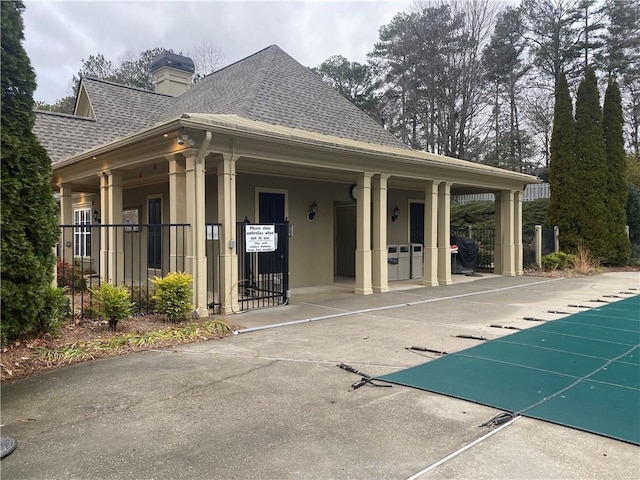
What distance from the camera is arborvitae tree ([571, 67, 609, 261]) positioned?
1688cm

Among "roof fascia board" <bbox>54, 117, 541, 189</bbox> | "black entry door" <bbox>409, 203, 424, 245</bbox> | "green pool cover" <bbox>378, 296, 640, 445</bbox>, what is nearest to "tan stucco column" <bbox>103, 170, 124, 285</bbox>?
"roof fascia board" <bbox>54, 117, 541, 189</bbox>

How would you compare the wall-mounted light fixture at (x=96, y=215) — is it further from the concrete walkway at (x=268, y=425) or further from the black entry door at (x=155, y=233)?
the concrete walkway at (x=268, y=425)

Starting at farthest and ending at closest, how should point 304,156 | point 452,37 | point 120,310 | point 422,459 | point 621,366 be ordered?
point 452,37, point 304,156, point 120,310, point 621,366, point 422,459

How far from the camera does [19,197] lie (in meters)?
4.89

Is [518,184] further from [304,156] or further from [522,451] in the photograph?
[522,451]

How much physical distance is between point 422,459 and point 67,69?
38.3m

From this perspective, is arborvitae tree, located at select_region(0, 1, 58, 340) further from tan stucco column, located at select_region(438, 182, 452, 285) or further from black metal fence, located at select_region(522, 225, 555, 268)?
black metal fence, located at select_region(522, 225, 555, 268)

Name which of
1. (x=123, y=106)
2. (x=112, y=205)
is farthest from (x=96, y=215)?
(x=112, y=205)

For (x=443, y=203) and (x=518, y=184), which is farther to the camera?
(x=518, y=184)

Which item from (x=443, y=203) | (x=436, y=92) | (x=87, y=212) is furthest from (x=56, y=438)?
(x=436, y=92)

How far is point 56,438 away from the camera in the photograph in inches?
122

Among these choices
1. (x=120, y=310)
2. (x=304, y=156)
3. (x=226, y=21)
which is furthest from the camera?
(x=226, y=21)

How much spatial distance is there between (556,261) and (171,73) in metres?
16.9

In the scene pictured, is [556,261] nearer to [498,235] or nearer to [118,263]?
[498,235]
